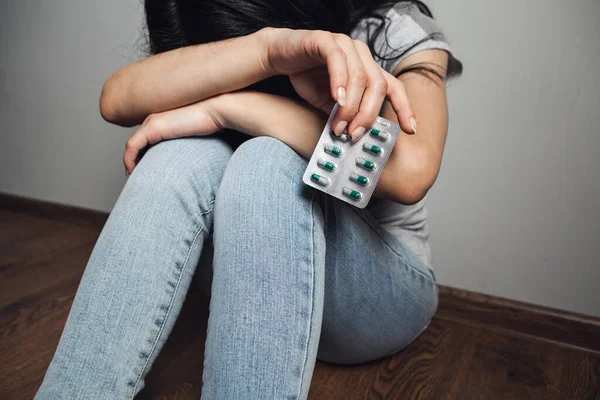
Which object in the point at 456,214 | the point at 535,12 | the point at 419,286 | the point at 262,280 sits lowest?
the point at 456,214

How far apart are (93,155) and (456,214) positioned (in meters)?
1.04

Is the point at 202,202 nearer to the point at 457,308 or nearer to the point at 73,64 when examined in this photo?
the point at 457,308

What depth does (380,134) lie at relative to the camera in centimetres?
44

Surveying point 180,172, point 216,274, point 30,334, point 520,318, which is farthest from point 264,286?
point 520,318

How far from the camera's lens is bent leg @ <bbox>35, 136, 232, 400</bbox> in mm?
423

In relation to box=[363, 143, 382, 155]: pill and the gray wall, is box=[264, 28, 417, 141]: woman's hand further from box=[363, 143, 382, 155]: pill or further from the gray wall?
the gray wall

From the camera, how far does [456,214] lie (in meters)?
1.02

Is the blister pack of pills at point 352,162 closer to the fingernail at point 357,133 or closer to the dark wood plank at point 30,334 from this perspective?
the fingernail at point 357,133

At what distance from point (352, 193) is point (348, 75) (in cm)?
11

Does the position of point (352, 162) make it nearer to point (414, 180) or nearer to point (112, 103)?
point (414, 180)

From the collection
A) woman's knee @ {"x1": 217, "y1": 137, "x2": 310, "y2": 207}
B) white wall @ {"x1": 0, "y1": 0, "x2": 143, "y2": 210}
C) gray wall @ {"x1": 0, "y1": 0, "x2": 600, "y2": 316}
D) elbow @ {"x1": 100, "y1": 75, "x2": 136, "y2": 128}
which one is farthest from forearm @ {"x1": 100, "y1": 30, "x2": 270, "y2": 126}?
white wall @ {"x1": 0, "y1": 0, "x2": 143, "y2": 210}

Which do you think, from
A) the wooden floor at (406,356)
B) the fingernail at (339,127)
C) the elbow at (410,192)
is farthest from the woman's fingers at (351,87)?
the wooden floor at (406,356)

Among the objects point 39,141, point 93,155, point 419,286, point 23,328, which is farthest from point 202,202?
point 39,141

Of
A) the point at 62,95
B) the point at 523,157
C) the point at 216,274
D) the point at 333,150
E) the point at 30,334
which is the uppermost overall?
the point at 333,150
